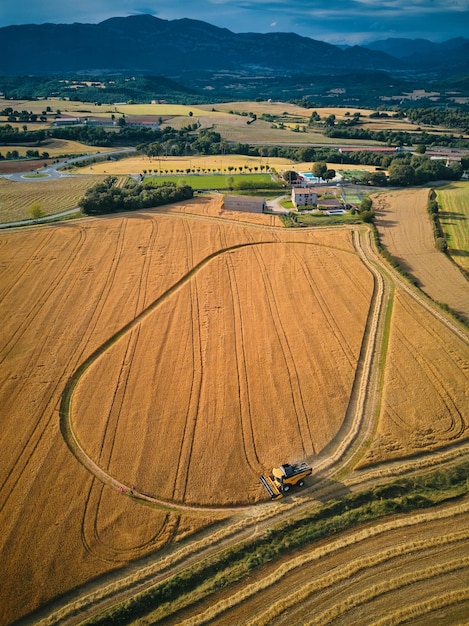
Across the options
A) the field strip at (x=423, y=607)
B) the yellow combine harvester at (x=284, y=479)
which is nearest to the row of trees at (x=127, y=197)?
the yellow combine harvester at (x=284, y=479)

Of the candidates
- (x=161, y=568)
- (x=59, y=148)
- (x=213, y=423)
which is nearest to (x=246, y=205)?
(x=213, y=423)

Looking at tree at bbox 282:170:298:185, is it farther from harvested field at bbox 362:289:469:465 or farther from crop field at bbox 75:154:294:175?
harvested field at bbox 362:289:469:465

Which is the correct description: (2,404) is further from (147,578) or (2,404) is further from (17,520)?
(147,578)

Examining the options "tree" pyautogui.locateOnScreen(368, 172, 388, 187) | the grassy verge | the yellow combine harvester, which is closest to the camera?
the grassy verge

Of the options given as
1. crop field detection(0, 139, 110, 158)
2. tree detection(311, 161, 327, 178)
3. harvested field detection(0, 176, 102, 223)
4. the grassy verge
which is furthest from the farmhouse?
crop field detection(0, 139, 110, 158)

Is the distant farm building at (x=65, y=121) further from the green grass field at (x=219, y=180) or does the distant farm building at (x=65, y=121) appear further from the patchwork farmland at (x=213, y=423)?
the patchwork farmland at (x=213, y=423)

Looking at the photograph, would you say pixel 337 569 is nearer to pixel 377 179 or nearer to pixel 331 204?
pixel 331 204

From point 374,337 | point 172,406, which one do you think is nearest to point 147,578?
point 172,406
